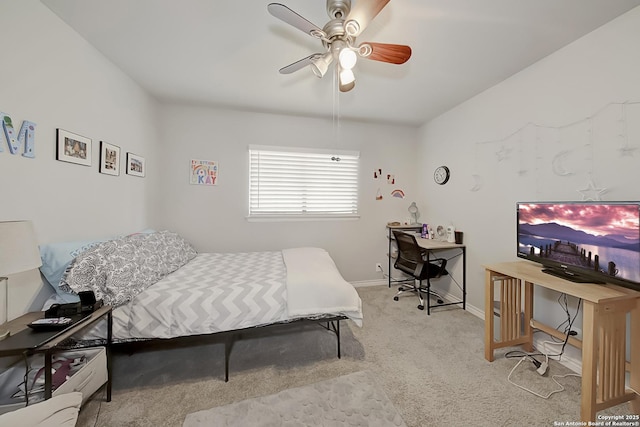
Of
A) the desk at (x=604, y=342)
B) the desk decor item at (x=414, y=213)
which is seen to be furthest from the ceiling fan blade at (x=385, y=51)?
the desk decor item at (x=414, y=213)

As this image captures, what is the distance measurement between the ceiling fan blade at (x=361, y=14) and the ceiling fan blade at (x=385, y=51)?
0.40 ft

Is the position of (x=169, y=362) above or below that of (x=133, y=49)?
A: below

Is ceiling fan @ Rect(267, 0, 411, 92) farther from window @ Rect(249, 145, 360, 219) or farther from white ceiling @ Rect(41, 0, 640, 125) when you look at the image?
window @ Rect(249, 145, 360, 219)

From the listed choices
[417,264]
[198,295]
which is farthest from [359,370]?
[417,264]

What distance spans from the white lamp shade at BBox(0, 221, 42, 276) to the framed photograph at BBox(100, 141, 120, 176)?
111 centimetres

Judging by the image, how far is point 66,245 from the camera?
1.61 meters

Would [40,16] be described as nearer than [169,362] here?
Yes

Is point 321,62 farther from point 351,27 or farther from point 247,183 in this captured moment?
point 247,183

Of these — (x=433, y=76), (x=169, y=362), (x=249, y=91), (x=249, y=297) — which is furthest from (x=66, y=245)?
(x=433, y=76)

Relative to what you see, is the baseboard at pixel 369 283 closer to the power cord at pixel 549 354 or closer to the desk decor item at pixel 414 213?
the desk decor item at pixel 414 213

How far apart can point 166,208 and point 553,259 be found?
4.02 m

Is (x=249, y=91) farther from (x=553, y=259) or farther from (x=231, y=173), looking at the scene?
(x=553, y=259)

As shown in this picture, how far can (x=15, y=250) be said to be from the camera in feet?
3.67

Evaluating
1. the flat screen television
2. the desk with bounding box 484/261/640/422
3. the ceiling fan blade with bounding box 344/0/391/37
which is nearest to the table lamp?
the ceiling fan blade with bounding box 344/0/391/37
